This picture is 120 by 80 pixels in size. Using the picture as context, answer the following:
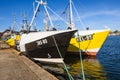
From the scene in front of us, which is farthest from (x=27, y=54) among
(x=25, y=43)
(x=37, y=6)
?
(x=37, y=6)

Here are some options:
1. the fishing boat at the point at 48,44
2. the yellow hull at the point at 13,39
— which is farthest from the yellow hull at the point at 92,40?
the yellow hull at the point at 13,39

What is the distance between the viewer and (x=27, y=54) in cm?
1698

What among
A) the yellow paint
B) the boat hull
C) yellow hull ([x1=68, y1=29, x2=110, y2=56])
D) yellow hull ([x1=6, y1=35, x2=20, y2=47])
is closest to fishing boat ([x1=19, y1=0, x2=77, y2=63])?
the boat hull

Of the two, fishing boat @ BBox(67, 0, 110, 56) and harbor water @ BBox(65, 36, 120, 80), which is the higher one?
fishing boat @ BBox(67, 0, 110, 56)

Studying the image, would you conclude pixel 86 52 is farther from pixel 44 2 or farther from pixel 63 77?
pixel 63 77

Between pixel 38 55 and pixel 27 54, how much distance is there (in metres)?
1.18

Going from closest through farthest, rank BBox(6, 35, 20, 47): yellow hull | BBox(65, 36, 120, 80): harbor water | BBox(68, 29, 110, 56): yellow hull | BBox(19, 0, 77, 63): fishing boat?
BBox(65, 36, 120, 80): harbor water → BBox(19, 0, 77, 63): fishing boat → BBox(68, 29, 110, 56): yellow hull → BBox(6, 35, 20, 47): yellow hull

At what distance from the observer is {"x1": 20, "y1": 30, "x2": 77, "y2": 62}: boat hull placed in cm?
1498

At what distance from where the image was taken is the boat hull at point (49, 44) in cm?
1498

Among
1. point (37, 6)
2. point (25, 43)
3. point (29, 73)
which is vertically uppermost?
point (37, 6)

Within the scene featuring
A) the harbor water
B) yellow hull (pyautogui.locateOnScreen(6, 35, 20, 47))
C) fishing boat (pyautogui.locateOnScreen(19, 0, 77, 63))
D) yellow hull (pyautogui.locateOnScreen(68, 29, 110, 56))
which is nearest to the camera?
the harbor water

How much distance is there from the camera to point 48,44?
15.4 meters

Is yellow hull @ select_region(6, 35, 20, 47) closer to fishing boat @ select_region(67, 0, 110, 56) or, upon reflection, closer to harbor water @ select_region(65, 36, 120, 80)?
harbor water @ select_region(65, 36, 120, 80)

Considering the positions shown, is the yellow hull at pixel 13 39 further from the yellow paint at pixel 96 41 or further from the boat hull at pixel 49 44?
the boat hull at pixel 49 44
